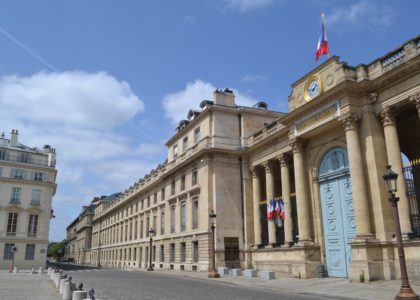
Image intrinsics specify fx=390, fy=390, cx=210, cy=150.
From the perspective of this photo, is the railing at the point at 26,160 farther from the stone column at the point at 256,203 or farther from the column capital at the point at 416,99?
the column capital at the point at 416,99

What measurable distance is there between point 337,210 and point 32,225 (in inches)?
1624

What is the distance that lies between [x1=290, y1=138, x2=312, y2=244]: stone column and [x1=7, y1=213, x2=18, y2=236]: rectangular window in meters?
39.1

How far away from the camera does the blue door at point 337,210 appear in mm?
22016

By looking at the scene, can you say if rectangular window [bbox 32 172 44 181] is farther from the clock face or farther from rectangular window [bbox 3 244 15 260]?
the clock face

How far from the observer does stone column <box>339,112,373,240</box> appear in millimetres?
19438

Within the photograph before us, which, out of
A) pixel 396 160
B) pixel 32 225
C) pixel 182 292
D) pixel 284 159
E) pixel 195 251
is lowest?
pixel 182 292

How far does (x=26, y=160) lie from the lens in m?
53.2

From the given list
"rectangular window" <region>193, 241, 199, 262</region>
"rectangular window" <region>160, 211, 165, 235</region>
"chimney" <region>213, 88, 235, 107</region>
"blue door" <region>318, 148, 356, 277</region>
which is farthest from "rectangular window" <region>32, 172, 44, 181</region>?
"blue door" <region>318, 148, 356, 277</region>

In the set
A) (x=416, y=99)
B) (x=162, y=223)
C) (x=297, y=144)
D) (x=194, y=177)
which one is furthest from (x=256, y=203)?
(x=416, y=99)

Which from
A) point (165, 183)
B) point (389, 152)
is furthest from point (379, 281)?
point (165, 183)

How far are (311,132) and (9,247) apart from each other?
41348mm

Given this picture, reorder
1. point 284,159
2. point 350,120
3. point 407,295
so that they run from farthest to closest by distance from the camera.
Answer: point 284,159, point 350,120, point 407,295

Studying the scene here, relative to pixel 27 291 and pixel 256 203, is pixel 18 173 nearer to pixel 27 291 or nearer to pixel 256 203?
pixel 256 203

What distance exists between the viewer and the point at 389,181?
12.1 meters
